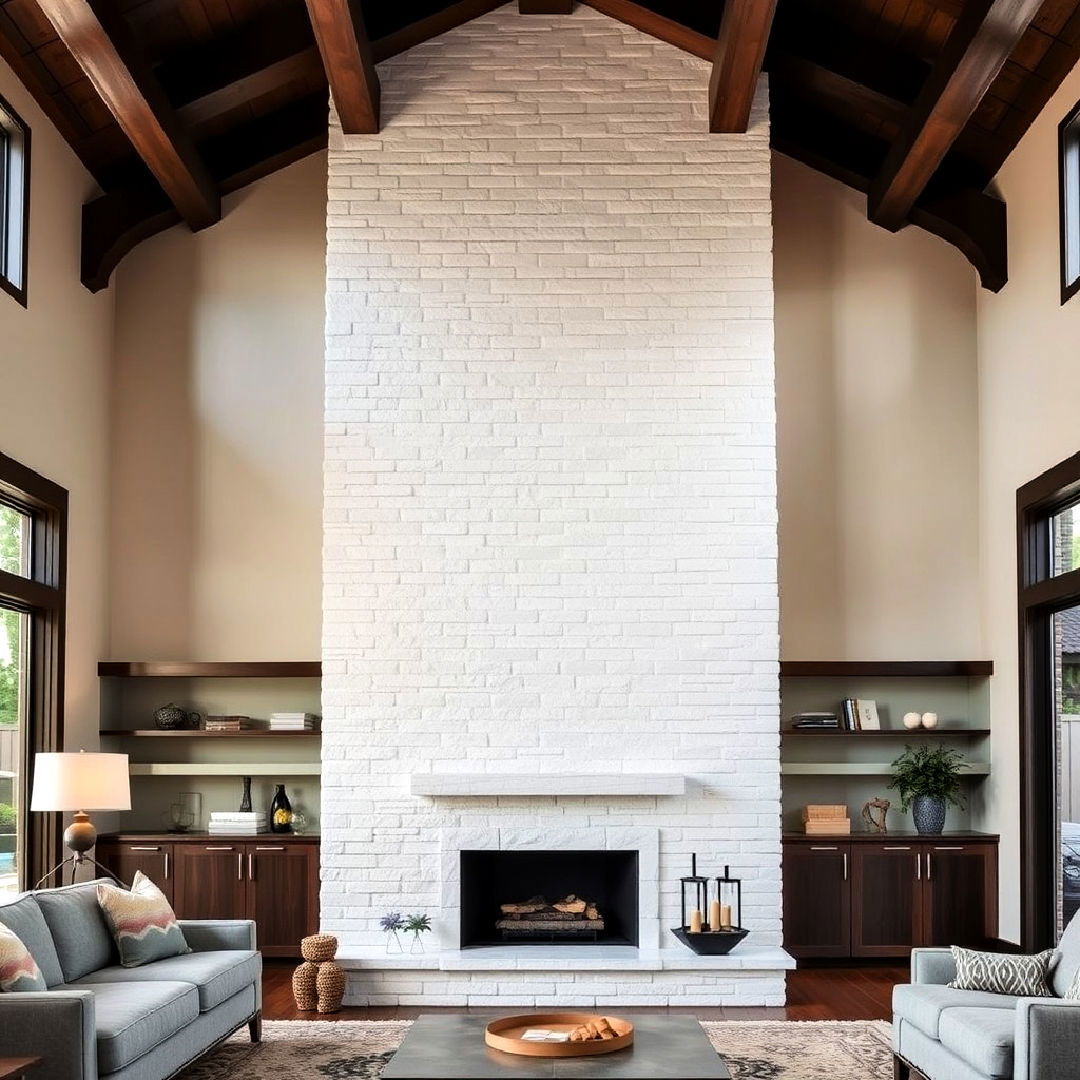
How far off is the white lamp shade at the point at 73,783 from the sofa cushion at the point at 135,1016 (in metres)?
1.24

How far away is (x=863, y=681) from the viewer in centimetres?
911

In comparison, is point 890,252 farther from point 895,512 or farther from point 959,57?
point 959,57

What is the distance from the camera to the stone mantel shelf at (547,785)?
774cm

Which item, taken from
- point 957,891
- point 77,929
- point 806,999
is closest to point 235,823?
point 77,929

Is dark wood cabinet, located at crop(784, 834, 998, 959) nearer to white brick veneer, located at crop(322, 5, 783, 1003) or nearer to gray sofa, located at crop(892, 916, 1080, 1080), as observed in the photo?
white brick veneer, located at crop(322, 5, 783, 1003)

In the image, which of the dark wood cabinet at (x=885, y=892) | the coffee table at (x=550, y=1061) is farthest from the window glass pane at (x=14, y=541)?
the dark wood cabinet at (x=885, y=892)

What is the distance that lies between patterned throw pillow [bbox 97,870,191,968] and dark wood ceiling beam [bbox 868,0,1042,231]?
5277mm

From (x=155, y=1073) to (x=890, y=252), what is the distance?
21.2ft

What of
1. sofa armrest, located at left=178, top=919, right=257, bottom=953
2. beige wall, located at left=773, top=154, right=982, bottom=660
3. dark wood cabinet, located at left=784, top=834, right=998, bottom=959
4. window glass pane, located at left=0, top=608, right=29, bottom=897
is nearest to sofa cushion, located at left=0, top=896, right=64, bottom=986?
sofa armrest, located at left=178, top=919, right=257, bottom=953

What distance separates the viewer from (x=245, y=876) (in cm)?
845

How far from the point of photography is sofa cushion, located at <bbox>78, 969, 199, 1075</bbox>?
4.88 meters

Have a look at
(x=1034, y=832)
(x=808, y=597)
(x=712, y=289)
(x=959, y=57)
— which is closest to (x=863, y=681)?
(x=808, y=597)

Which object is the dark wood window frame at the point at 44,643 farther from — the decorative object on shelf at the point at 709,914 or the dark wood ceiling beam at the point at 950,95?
the dark wood ceiling beam at the point at 950,95

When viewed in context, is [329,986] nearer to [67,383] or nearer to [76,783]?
[76,783]
